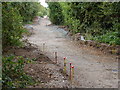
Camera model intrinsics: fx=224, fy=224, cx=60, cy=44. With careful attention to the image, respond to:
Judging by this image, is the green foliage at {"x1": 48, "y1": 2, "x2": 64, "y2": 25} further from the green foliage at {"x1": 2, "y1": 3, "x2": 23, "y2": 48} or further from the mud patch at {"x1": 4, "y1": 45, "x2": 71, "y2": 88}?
the mud patch at {"x1": 4, "y1": 45, "x2": 71, "y2": 88}

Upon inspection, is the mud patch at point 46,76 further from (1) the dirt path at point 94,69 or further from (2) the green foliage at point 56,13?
(2) the green foliage at point 56,13

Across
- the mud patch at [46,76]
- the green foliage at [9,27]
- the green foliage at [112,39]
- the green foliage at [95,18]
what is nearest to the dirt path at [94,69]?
the mud patch at [46,76]

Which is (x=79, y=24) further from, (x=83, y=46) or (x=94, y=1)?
(x=83, y=46)

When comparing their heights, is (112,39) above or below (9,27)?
below

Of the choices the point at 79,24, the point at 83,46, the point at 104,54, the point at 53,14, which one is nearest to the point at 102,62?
the point at 104,54

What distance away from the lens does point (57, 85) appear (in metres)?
5.34

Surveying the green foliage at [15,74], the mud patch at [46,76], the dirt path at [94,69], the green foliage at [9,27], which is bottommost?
the dirt path at [94,69]

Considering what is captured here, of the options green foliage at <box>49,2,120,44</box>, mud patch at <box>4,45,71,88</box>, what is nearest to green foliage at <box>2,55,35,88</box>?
mud patch at <box>4,45,71,88</box>

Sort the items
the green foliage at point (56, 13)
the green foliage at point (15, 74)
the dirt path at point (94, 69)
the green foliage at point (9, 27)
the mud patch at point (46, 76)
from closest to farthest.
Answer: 1. the green foliage at point (15, 74)
2. the mud patch at point (46, 76)
3. the dirt path at point (94, 69)
4. the green foliage at point (9, 27)
5. the green foliage at point (56, 13)

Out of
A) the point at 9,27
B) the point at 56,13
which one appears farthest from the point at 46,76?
the point at 56,13

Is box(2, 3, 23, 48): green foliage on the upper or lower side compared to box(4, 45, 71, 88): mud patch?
upper

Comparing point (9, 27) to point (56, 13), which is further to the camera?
point (56, 13)

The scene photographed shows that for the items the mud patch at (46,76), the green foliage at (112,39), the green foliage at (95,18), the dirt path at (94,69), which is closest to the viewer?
the mud patch at (46,76)

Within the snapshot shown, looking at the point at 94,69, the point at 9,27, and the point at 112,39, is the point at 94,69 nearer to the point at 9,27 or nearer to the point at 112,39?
the point at 9,27
